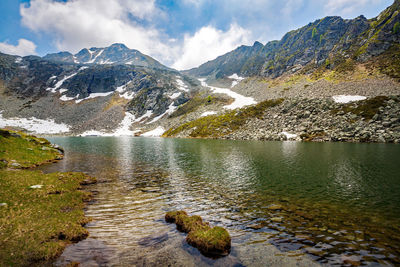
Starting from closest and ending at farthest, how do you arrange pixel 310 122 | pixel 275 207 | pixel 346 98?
pixel 275 207 → pixel 310 122 → pixel 346 98

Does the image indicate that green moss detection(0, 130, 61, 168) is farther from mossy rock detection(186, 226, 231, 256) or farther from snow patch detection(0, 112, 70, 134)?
snow patch detection(0, 112, 70, 134)

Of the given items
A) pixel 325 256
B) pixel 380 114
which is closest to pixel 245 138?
pixel 380 114

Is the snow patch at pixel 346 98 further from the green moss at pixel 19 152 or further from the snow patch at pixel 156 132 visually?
the green moss at pixel 19 152

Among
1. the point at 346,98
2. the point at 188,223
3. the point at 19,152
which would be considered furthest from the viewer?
the point at 346,98

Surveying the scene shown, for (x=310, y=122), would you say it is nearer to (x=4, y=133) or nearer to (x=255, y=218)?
(x=255, y=218)

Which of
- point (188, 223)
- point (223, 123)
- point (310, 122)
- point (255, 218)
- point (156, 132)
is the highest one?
point (223, 123)

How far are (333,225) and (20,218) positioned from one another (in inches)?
831

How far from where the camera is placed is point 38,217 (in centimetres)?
1280

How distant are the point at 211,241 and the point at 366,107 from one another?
111051 millimetres

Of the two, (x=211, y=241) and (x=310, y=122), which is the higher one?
(x=310, y=122)

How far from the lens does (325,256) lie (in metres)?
9.57

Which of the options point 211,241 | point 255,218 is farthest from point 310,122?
point 211,241

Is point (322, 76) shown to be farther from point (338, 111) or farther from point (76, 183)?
point (76, 183)

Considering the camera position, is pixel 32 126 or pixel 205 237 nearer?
pixel 205 237
